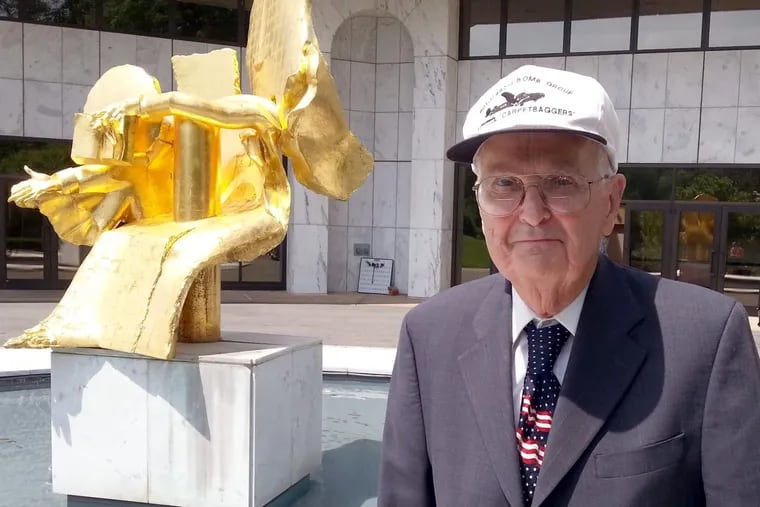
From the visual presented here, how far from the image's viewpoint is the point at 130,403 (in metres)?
3.76

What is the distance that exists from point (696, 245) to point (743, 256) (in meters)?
0.89

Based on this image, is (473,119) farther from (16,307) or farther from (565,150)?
(16,307)

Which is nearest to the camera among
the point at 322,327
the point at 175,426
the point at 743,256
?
the point at 175,426

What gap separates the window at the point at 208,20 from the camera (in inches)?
591

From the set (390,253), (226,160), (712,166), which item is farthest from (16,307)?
(712,166)

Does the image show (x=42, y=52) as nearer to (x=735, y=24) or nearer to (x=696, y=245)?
(x=696, y=245)

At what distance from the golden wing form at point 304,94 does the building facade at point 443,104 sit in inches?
400

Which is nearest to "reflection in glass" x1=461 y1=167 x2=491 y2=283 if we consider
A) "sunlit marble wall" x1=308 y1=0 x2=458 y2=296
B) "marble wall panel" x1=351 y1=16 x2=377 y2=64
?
"sunlit marble wall" x1=308 y1=0 x2=458 y2=296

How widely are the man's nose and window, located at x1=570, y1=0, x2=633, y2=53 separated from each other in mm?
14619

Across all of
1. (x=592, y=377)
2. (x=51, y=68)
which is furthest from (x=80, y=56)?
(x=592, y=377)

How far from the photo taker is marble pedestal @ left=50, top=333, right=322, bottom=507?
363 centimetres

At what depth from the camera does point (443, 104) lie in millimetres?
14578

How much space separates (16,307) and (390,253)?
25.4 feet

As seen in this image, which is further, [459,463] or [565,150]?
[459,463]
